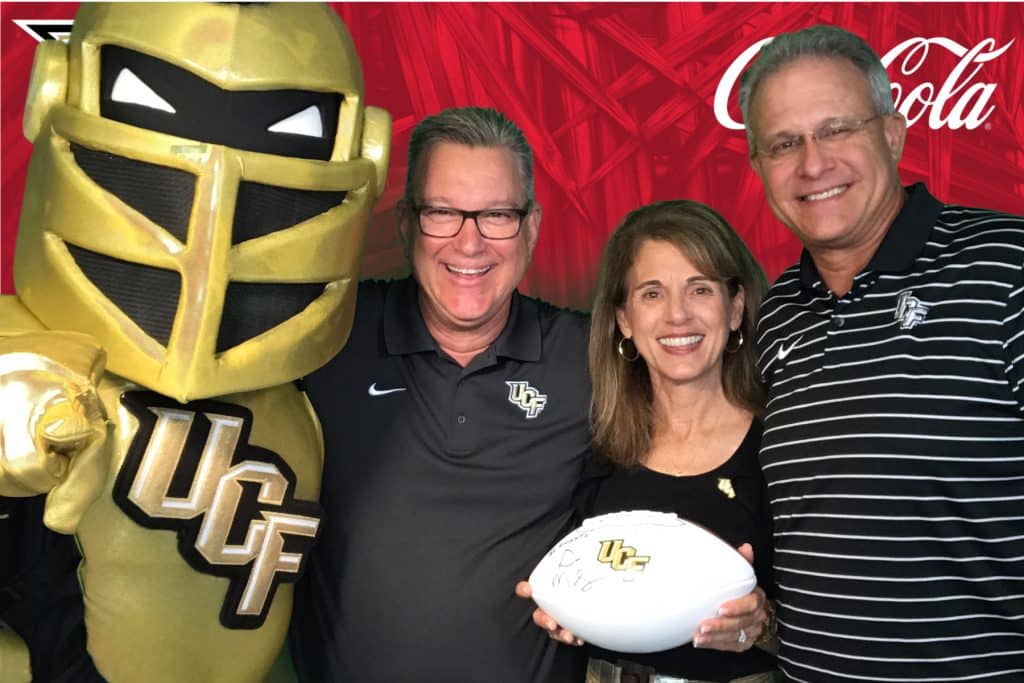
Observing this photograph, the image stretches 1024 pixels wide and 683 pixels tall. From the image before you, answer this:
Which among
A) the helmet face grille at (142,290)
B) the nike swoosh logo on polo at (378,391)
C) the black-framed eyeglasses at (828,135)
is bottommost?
the nike swoosh logo on polo at (378,391)

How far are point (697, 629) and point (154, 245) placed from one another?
1.02 meters

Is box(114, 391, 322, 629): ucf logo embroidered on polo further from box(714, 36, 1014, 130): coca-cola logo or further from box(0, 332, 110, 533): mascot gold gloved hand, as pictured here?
box(714, 36, 1014, 130): coca-cola logo

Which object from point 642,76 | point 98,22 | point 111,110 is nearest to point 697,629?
point 111,110

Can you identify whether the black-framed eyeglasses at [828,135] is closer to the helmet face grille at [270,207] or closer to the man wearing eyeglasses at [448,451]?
the man wearing eyeglasses at [448,451]

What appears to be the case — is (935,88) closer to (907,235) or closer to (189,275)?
(907,235)

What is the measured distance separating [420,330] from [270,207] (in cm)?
61

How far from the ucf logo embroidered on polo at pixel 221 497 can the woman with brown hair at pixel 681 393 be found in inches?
18.5

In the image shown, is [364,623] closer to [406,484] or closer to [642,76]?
[406,484]

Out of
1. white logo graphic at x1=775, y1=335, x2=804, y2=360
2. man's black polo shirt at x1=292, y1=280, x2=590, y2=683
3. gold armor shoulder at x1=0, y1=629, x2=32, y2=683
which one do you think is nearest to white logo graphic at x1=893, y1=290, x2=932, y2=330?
white logo graphic at x1=775, y1=335, x2=804, y2=360

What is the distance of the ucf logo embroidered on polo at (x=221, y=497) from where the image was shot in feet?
5.15

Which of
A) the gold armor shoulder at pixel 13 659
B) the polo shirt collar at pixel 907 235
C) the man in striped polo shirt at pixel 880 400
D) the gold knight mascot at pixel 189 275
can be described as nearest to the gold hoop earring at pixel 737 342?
the man in striped polo shirt at pixel 880 400

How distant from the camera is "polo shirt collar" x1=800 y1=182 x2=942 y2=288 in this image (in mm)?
1714

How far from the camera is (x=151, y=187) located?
1496mm

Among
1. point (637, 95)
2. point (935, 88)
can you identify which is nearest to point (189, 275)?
point (637, 95)
